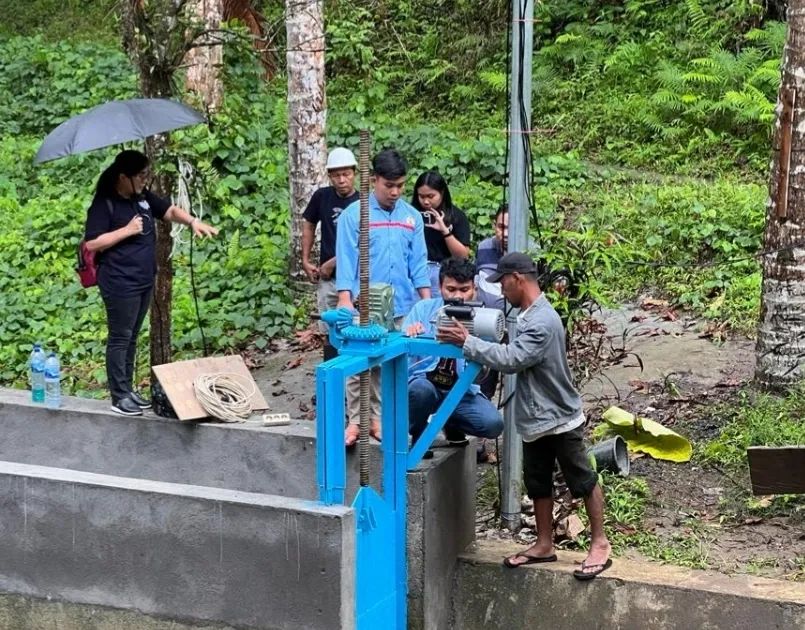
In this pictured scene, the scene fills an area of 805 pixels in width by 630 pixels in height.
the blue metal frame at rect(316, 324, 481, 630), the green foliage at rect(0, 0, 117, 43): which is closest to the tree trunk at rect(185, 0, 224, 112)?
the green foliage at rect(0, 0, 117, 43)

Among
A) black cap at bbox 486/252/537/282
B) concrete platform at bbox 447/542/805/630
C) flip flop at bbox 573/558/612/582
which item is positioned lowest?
concrete platform at bbox 447/542/805/630

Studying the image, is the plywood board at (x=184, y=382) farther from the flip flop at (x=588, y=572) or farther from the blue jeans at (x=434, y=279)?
the flip flop at (x=588, y=572)

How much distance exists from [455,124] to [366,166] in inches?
395

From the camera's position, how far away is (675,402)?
785 centimetres

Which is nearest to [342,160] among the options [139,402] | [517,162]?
[517,162]

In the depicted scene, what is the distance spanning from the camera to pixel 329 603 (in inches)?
202

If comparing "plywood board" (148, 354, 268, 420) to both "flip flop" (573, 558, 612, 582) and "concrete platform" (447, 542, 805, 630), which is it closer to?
"concrete platform" (447, 542, 805, 630)

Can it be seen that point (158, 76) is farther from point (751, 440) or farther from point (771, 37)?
point (771, 37)

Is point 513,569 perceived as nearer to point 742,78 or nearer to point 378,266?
point 378,266

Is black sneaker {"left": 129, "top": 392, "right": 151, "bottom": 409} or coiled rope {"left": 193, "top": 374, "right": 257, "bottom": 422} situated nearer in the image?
coiled rope {"left": 193, "top": 374, "right": 257, "bottom": 422}

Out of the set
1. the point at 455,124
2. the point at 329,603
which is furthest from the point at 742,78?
the point at 329,603

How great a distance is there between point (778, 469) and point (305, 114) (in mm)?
6342

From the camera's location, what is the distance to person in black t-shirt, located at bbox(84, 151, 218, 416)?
658 cm

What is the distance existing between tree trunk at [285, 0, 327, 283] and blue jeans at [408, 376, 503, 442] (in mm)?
5234
